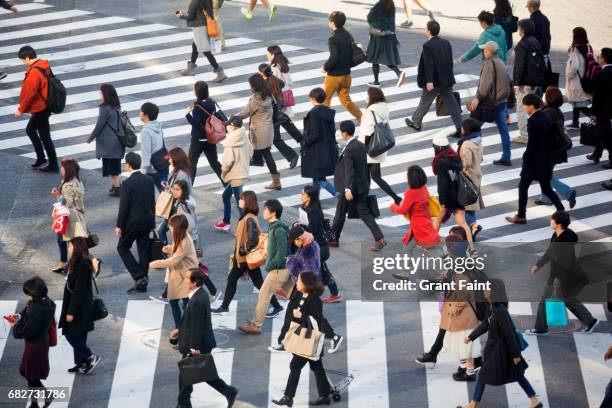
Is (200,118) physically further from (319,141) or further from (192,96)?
(192,96)

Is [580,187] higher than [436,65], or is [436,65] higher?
[436,65]

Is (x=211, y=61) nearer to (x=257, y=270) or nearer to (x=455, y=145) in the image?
(x=455, y=145)

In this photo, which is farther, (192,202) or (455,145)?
A: (455,145)

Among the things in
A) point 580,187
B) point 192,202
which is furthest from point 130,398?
point 580,187

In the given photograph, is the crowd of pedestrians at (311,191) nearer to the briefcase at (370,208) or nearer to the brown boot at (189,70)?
the briefcase at (370,208)

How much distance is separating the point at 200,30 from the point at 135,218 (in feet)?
27.1

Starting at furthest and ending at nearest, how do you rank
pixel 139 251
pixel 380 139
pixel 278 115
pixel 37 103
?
pixel 37 103, pixel 278 115, pixel 380 139, pixel 139 251

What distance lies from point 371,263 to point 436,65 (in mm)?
5095

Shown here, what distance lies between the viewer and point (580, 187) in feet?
66.3

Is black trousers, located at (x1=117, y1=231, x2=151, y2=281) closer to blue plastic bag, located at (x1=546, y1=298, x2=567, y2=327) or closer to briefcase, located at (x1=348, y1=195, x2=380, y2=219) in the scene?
briefcase, located at (x1=348, y1=195, x2=380, y2=219)

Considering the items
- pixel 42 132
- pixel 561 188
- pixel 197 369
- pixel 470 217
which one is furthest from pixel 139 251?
pixel 561 188

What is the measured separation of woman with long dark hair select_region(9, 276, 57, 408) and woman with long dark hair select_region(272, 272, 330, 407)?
2513 mm

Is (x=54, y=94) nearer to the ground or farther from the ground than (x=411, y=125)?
farther from the ground

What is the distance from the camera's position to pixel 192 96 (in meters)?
23.7
